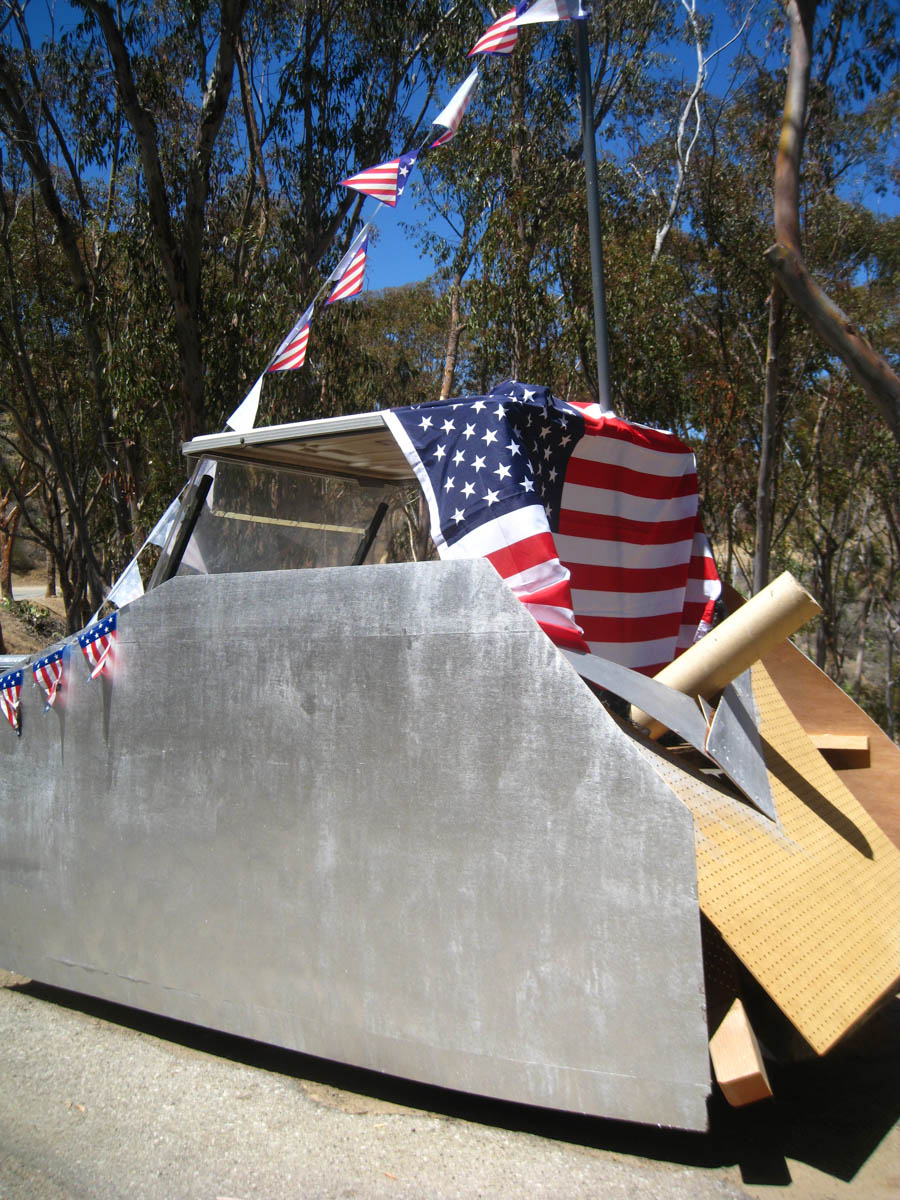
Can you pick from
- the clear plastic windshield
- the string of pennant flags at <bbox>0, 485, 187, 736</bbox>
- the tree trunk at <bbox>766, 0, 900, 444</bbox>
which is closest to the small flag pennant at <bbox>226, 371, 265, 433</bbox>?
the clear plastic windshield

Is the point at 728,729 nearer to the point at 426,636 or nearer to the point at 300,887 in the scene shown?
the point at 426,636

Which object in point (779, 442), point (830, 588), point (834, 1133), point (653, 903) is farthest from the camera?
point (830, 588)

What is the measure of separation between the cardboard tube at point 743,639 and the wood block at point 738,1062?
1.12 metres

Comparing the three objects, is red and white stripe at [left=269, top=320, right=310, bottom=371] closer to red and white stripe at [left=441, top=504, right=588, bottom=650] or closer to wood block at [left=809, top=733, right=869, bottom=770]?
red and white stripe at [left=441, top=504, right=588, bottom=650]

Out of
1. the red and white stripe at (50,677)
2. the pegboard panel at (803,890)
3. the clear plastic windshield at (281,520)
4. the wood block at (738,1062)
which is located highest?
the clear plastic windshield at (281,520)

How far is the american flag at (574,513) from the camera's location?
135 inches

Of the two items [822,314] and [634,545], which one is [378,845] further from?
[822,314]

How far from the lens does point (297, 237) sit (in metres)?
15.0

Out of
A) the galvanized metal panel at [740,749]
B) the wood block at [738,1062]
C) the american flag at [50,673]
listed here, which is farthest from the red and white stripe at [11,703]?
the wood block at [738,1062]

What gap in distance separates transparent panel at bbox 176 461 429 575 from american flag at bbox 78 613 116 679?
0.59 meters

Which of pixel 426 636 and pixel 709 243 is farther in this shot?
pixel 709 243

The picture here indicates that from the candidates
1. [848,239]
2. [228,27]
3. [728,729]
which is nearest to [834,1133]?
[728,729]

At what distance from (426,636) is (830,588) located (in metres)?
16.0

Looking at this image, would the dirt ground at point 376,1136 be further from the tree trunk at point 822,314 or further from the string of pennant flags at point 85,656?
the tree trunk at point 822,314
